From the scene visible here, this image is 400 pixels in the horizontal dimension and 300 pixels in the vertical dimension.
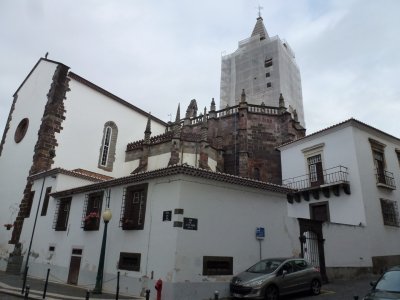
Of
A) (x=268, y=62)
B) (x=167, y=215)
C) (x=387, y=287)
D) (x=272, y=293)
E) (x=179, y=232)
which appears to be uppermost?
(x=268, y=62)

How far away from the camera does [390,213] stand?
17.6 metres

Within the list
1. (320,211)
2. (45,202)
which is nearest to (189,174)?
(320,211)

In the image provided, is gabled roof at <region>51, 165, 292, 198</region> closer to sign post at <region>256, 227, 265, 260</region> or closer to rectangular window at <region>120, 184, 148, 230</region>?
rectangular window at <region>120, 184, 148, 230</region>

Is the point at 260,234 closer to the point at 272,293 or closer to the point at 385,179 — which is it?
the point at 272,293

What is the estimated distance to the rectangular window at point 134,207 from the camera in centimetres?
1188

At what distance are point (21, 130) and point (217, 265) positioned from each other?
2068 centimetres

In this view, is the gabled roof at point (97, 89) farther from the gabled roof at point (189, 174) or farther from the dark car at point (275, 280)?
the dark car at point (275, 280)

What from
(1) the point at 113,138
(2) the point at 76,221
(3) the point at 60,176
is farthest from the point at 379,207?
(1) the point at 113,138

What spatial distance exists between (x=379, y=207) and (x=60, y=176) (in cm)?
1780

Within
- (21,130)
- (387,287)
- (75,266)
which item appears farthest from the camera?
(21,130)

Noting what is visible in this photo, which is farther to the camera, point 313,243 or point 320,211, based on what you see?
point 320,211

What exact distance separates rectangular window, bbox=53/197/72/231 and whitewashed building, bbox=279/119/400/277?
37.6 ft

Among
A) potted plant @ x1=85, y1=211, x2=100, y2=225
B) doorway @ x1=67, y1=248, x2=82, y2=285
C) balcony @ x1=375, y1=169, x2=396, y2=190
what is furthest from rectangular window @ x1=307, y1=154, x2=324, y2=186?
doorway @ x1=67, y1=248, x2=82, y2=285

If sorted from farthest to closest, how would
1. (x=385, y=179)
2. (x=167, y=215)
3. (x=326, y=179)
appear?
(x=326, y=179)
(x=385, y=179)
(x=167, y=215)
